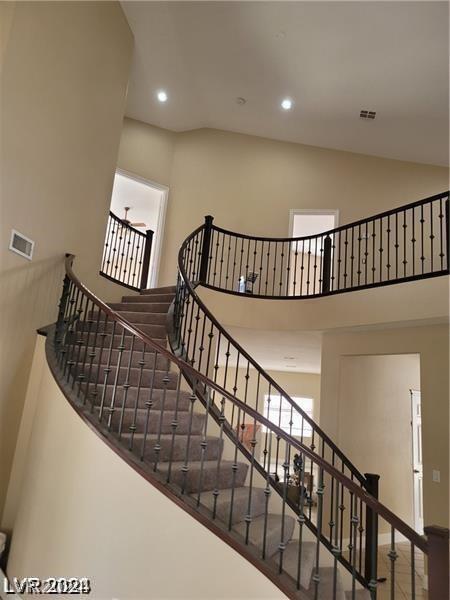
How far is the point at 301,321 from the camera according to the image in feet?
19.9

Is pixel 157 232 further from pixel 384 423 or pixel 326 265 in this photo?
pixel 384 423

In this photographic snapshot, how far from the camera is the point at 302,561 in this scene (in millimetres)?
2881

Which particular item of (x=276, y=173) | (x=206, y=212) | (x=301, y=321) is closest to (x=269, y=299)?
(x=301, y=321)

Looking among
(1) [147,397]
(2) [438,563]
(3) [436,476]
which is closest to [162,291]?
(1) [147,397]

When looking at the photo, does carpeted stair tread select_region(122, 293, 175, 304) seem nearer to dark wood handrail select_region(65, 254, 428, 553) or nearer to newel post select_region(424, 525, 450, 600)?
dark wood handrail select_region(65, 254, 428, 553)

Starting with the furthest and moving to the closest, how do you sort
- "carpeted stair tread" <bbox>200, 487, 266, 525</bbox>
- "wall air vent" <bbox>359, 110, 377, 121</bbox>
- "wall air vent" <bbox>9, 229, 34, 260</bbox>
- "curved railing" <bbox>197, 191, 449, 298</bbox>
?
"wall air vent" <bbox>359, 110, 377, 121</bbox> < "curved railing" <bbox>197, 191, 449, 298</bbox> < "wall air vent" <bbox>9, 229, 34, 260</bbox> < "carpeted stair tread" <bbox>200, 487, 266, 525</bbox>

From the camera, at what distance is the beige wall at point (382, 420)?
6.04m

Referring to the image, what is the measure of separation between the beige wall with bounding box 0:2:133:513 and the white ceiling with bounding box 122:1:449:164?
116cm

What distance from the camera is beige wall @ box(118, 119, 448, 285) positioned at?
7793mm

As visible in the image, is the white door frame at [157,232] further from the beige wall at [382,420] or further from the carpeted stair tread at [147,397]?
the carpeted stair tread at [147,397]

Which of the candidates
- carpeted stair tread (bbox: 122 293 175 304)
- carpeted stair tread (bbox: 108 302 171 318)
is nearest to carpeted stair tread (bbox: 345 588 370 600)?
carpeted stair tread (bbox: 108 302 171 318)

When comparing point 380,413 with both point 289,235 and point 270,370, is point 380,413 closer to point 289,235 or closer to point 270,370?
point 289,235

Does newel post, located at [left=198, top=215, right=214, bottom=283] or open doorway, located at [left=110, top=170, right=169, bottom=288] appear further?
open doorway, located at [left=110, top=170, right=169, bottom=288]

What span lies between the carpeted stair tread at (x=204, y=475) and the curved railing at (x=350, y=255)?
298cm
